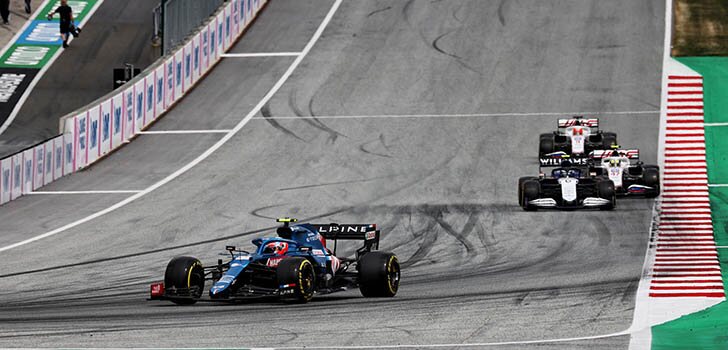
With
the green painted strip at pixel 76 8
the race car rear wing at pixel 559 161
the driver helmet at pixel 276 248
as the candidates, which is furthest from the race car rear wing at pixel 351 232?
the green painted strip at pixel 76 8

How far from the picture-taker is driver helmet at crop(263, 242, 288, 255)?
19.0m

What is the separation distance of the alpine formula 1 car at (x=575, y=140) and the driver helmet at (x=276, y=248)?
586 inches

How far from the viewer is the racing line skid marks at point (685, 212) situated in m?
20.7

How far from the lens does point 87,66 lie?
46031 mm

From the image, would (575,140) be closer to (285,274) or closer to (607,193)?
(607,193)

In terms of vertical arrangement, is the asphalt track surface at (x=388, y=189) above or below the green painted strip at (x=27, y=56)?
below

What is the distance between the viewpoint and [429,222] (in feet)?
90.4

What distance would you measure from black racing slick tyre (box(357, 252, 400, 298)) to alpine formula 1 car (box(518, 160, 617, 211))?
958 centimetres

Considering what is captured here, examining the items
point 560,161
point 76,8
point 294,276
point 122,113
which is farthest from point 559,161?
point 76,8

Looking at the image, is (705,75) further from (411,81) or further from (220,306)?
(220,306)

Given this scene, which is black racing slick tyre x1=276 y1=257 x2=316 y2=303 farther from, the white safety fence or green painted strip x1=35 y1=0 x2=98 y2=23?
green painted strip x1=35 y1=0 x2=98 y2=23

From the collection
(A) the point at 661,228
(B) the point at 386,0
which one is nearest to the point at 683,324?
(A) the point at 661,228

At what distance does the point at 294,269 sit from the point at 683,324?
537 cm

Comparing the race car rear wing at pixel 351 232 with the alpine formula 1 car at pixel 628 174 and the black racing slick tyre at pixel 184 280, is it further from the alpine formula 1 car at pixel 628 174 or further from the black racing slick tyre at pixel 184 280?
the alpine formula 1 car at pixel 628 174
